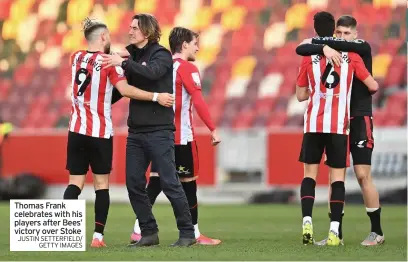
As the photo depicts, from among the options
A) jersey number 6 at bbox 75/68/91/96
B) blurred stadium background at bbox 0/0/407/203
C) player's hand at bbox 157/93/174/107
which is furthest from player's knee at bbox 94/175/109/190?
blurred stadium background at bbox 0/0/407/203

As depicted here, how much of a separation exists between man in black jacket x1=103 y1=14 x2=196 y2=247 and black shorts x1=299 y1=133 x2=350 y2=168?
99 cm

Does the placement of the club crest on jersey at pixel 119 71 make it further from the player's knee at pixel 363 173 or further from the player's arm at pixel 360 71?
the player's knee at pixel 363 173

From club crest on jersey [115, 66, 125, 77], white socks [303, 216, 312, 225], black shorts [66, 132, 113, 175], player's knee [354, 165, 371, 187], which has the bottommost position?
white socks [303, 216, 312, 225]

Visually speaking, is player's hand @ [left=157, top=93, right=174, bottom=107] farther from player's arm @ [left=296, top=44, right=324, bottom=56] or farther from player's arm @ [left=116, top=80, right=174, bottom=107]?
player's arm @ [left=296, top=44, right=324, bottom=56]

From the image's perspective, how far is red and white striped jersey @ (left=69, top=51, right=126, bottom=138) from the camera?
752 cm

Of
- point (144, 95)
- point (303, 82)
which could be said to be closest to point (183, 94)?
point (144, 95)

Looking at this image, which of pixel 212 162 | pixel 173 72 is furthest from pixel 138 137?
pixel 212 162

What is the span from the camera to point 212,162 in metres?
16.4

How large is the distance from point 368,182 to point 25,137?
33.9ft

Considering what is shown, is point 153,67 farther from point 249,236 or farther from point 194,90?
point 249,236

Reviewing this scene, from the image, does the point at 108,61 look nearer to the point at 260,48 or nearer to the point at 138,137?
the point at 138,137

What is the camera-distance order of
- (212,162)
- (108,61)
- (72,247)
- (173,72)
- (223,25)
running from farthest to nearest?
(223,25) < (212,162) < (173,72) < (108,61) < (72,247)
